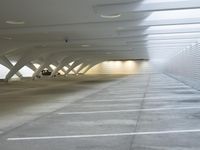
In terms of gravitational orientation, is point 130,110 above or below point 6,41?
below

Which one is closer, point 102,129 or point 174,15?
point 102,129

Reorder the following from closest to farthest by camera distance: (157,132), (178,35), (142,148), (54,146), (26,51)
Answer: (142,148)
(54,146)
(157,132)
(178,35)
(26,51)

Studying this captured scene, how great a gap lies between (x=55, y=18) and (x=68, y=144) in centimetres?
1056

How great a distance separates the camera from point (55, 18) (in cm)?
1719

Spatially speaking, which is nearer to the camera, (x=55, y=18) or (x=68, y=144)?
(x=68, y=144)

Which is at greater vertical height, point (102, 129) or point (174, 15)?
point (174, 15)

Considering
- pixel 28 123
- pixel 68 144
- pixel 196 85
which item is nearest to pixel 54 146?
pixel 68 144

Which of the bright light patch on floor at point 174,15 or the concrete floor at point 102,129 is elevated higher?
the bright light patch on floor at point 174,15

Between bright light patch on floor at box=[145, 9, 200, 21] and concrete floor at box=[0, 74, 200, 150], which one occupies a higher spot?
bright light patch on floor at box=[145, 9, 200, 21]

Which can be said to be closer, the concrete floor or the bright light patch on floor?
the concrete floor

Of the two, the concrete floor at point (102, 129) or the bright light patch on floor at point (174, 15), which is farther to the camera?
the bright light patch on floor at point (174, 15)

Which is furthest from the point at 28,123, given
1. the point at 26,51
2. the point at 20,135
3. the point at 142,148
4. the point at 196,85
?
the point at 26,51

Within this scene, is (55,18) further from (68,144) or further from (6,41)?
(6,41)

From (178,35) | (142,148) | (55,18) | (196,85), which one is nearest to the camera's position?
(142,148)
